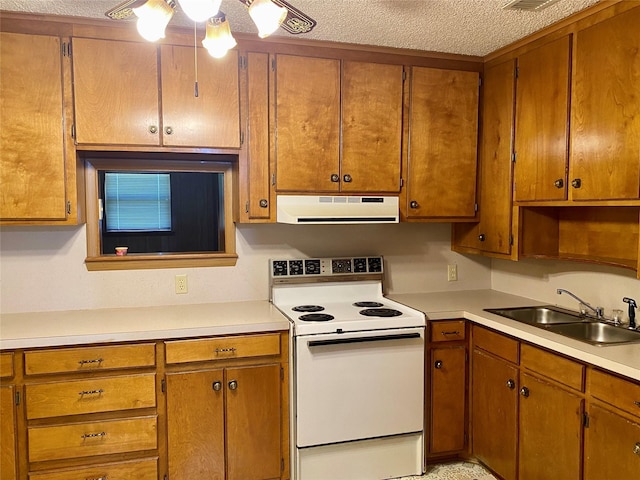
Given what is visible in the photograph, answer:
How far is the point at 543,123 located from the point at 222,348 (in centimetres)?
194

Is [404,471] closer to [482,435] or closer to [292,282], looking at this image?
[482,435]

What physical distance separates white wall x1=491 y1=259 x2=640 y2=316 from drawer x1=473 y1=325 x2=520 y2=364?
0.57 m

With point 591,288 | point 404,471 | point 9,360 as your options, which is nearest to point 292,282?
point 404,471

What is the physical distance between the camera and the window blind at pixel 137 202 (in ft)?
9.14

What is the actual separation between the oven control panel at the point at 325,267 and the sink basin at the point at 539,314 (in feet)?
2.39

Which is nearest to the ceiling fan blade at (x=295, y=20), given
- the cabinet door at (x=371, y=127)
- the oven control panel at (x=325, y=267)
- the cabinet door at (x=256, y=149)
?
the cabinet door at (x=256, y=149)

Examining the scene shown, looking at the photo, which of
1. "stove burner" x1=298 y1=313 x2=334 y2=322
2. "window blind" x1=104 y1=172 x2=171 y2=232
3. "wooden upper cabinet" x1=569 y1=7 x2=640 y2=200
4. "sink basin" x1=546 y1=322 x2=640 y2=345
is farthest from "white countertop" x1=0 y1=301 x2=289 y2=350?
"wooden upper cabinet" x1=569 y1=7 x2=640 y2=200

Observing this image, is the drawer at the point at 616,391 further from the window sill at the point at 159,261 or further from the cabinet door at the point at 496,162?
the window sill at the point at 159,261

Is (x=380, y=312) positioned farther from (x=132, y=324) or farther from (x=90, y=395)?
(x=90, y=395)

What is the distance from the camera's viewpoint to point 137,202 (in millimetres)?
2840

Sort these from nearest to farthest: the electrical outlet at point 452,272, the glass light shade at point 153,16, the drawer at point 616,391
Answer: the glass light shade at point 153,16, the drawer at point 616,391, the electrical outlet at point 452,272

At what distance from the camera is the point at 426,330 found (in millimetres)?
2613

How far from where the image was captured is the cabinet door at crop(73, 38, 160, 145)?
234cm

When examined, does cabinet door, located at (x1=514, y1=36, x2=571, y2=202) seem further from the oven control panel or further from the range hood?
the oven control panel
